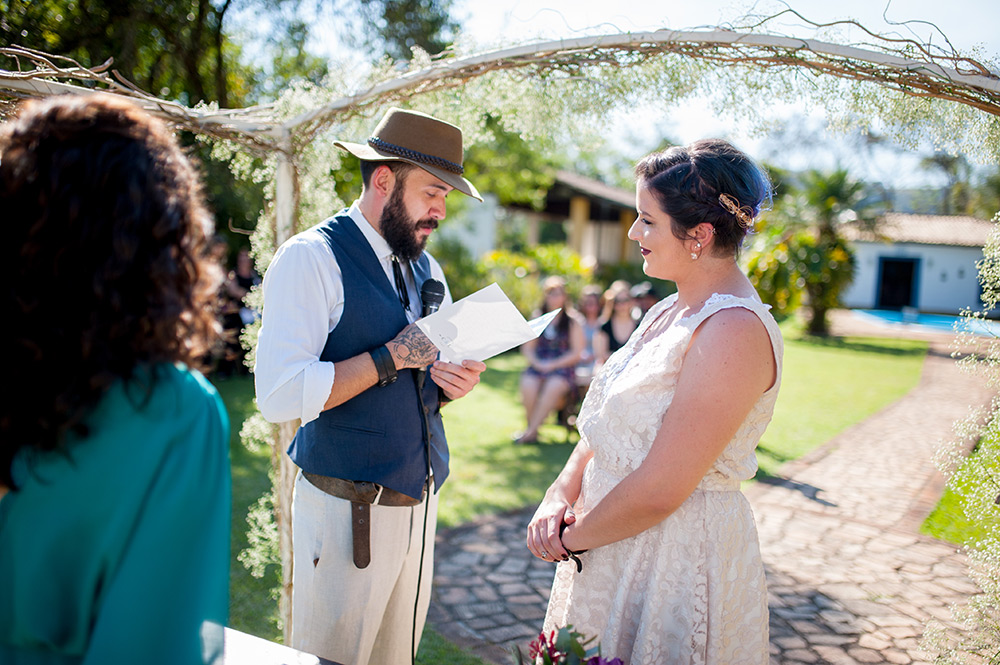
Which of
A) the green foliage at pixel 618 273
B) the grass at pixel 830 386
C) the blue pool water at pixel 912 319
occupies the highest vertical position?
the green foliage at pixel 618 273

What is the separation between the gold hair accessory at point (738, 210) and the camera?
174cm

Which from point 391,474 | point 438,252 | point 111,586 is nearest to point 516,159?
point 438,252

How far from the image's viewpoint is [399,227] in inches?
89.4

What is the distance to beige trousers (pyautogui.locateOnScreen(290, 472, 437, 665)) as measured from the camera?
212 cm

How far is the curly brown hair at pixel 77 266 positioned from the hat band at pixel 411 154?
3.91 feet

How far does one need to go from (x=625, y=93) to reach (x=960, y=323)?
62.4 inches

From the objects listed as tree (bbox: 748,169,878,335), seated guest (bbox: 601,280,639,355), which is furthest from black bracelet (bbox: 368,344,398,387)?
tree (bbox: 748,169,878,335)

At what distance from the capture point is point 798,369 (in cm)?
1409

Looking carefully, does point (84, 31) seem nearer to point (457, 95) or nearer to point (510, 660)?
point (457, 95)

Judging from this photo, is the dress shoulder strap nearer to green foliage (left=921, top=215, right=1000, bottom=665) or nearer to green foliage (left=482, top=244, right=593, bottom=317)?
green foliage (left=921, top=215, right=1000, bottom=665)

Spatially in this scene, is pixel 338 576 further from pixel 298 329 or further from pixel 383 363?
pixel 298 329

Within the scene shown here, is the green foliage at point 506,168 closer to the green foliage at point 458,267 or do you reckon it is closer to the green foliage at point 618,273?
the green foliage at point 458,267

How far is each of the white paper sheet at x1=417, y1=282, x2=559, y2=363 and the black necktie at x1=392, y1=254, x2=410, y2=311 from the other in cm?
26

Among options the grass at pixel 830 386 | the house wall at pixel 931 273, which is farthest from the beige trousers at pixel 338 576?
the house wall at pixel 931 273
